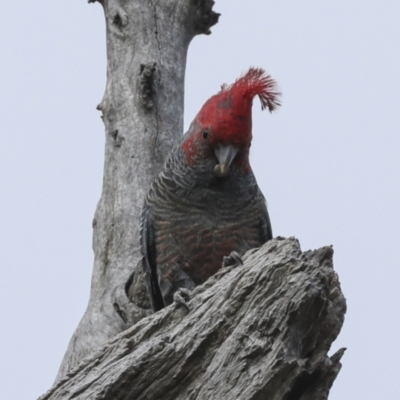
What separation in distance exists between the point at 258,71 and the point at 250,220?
4.21 ft

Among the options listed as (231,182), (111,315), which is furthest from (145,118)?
(111,315)

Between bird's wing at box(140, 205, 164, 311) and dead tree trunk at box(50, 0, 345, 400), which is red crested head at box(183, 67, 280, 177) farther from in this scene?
dead tree trunk at box(50, 0, 345, 400)

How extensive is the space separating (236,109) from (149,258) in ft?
4.82

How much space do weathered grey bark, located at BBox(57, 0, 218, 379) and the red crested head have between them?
0.75m

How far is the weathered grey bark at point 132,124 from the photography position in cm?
689

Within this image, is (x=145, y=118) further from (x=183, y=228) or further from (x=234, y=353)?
(x=234, y=353)

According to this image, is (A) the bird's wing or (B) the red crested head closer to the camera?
(B) the red crested head

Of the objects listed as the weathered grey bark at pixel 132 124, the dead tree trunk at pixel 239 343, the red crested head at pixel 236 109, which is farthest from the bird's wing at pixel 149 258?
the dead tree trunk at pixel 239 343

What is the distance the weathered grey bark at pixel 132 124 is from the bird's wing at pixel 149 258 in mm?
127

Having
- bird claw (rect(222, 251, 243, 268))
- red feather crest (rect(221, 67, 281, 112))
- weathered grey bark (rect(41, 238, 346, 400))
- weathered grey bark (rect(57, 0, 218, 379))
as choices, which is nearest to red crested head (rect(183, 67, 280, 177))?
red feather crest (rect(221, 67, 281, 112))

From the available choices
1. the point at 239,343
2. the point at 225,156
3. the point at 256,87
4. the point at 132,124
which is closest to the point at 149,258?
the point at 225,156

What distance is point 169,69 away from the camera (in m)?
7.63

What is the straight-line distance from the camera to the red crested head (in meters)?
6.62

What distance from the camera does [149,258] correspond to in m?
6.93
